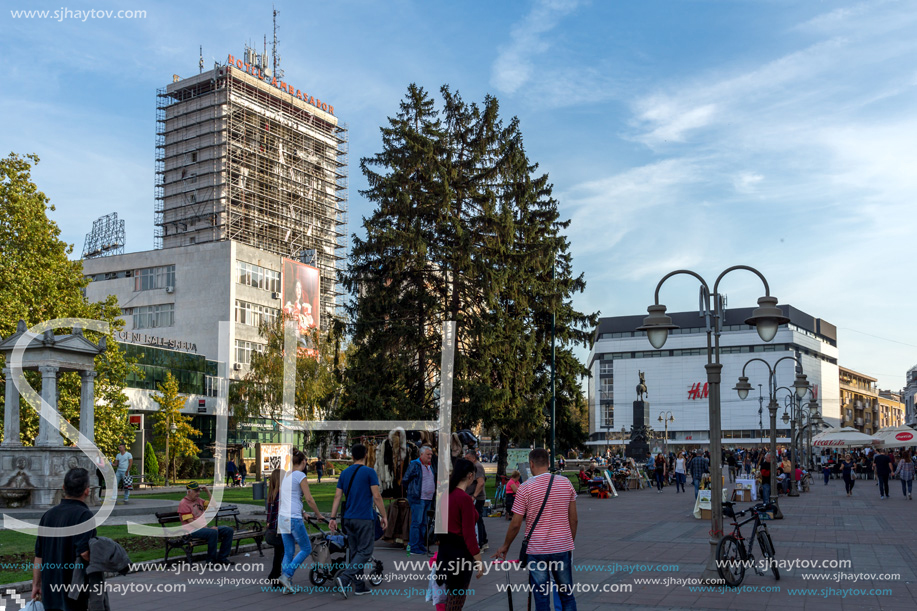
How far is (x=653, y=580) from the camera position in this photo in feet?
38.7

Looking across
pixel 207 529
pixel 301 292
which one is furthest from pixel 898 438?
pixel 301 292

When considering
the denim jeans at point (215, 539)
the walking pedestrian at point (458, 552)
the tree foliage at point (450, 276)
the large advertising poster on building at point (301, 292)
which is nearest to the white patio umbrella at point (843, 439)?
the tree foliage at point (450, 276)

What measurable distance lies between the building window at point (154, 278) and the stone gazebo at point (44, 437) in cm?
5246

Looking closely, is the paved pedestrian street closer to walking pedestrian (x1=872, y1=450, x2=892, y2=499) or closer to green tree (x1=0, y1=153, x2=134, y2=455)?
walking pedestrian (x1=872, y1=450, x2=892, y2=499)

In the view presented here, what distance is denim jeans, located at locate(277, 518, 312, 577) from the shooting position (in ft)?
35.5

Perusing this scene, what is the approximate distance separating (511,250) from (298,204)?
215 ft

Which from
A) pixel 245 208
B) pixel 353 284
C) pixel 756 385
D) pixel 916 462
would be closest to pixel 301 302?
pixel 245 208

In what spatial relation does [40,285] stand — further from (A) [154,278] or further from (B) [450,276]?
(A) [154,278]

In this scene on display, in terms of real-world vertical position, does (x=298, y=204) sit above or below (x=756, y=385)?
above

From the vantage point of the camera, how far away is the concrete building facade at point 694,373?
124375 millimetres

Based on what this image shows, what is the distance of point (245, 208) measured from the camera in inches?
3600

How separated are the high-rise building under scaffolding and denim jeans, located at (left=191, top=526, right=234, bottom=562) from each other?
76.4 meters

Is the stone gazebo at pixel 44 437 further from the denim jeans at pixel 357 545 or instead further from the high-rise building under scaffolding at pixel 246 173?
the high-rise building under scaffolding at pixel 246 173

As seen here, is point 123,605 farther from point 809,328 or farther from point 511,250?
point 809,328
